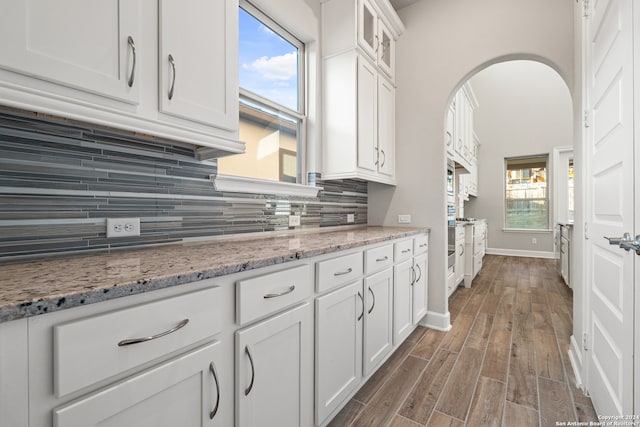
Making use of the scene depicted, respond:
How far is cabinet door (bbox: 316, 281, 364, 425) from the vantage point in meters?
1.31

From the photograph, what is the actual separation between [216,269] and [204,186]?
0.80 metres

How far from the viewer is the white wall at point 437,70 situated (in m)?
2.35

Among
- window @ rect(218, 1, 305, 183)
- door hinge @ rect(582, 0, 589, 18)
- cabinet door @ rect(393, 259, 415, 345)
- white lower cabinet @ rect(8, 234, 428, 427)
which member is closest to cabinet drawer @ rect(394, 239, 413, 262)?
cabinet door @ rect(393, 259, 415, 345)

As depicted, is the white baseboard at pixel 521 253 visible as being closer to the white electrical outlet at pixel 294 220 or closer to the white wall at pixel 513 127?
the white wall at pixel 513 127

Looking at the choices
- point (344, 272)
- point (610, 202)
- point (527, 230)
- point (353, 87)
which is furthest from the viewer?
point (527, 230)

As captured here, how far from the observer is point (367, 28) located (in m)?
2.52

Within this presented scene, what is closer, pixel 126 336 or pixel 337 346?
pixel 126 336

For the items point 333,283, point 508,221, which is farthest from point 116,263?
point 508,221

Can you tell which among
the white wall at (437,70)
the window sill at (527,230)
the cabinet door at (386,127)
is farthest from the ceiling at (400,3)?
the window sill at (527,230)

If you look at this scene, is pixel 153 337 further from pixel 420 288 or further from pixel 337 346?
pixel 420 288

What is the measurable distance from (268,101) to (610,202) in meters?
1.98

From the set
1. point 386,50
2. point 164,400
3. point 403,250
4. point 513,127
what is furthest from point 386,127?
point 513,127

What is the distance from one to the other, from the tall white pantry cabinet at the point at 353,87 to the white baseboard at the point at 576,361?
6.05 feet

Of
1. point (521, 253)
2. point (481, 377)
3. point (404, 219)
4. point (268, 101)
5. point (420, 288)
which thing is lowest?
point (481, 377)
